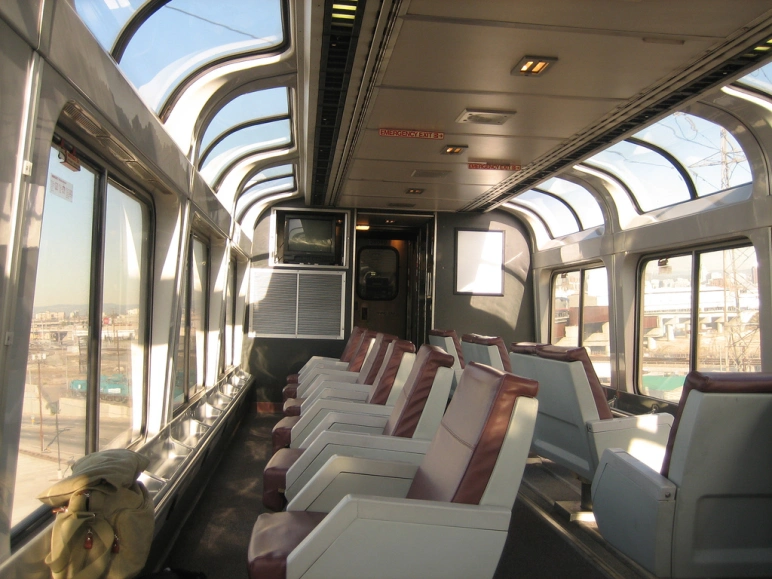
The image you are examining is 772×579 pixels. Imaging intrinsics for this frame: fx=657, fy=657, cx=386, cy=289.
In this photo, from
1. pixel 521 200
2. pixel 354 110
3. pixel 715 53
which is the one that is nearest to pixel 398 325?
pixel 521 200

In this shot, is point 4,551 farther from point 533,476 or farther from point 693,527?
point 533,476

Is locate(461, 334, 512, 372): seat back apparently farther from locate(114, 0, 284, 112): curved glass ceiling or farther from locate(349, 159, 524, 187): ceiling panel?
locate(114, 0, 284, 112): curved glass ceiling

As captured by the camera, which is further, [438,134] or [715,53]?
[438,134]

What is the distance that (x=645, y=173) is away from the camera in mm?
7020

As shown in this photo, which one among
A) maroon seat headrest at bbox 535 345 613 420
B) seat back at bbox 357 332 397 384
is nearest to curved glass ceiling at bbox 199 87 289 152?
seat back at bbox 357 332 397 384

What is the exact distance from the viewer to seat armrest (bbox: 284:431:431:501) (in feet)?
10.7

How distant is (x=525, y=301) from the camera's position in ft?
32.6

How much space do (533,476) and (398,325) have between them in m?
6.30

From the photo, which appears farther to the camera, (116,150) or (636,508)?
(116,150)

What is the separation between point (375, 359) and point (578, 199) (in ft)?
14.5

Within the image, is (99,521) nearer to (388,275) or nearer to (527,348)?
(527,348)

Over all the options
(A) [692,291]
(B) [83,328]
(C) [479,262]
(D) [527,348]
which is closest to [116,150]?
(B) [83,328]

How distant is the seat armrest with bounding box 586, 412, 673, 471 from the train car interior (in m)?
0.02

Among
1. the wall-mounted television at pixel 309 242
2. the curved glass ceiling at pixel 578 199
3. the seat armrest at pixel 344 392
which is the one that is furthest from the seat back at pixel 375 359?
the curved glass ceiling at pixel 578 199
